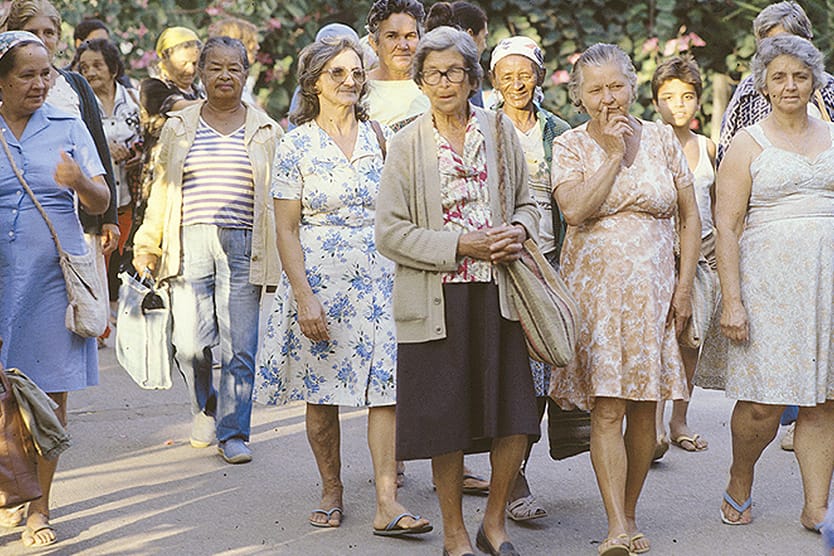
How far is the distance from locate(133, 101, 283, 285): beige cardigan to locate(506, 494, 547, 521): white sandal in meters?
1.83

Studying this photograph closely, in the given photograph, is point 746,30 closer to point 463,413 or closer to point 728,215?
point 728,215

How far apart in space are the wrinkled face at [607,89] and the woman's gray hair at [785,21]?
1.90 meters

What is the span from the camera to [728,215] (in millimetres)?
5625

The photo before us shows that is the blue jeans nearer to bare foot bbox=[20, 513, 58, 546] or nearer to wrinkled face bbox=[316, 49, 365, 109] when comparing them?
wrinkled face bbox=[316, 49, 365, 109]

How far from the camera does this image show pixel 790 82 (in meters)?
5.54

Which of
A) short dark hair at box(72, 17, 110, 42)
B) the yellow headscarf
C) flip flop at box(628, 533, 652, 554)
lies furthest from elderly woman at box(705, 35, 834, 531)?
short dark hair at box(72, 17, 110, 42)

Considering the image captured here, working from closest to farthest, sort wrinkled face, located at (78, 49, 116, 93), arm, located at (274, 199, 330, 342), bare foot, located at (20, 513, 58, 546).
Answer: bare foot, located at (20, 513, 58, 546)
arm, located at (274, 199, 330, 342)
wrinkled face, located at (78, 49, 116, 93)

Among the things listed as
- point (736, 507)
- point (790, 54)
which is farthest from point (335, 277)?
point (790, 54)

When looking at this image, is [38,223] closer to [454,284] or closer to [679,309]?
[454,284]

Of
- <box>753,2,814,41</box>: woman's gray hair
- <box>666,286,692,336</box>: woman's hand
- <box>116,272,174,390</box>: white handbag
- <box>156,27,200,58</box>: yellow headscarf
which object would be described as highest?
<box>156,27,200,58</box>: yellow headscarf

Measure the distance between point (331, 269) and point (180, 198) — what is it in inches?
58.5

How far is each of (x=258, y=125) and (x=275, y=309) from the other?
142 centimetres

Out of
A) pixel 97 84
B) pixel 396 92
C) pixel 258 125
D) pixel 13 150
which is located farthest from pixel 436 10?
pixel 97 84

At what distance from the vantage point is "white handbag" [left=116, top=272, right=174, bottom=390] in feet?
23.0
